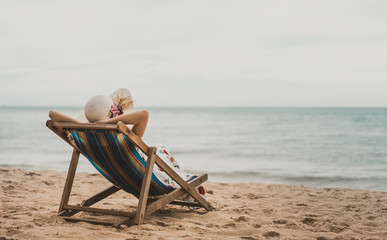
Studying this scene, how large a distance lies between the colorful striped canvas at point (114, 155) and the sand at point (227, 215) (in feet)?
1.43

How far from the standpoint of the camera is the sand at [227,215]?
11.0 ft

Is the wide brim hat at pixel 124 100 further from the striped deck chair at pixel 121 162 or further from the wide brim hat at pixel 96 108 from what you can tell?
the striped deck chair at pixel 121 162

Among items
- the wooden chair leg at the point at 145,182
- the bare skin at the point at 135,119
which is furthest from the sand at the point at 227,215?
the bare skin at the point at 135,119

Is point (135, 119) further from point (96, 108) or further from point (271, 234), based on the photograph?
point (271, 234)

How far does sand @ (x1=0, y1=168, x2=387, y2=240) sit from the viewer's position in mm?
3352

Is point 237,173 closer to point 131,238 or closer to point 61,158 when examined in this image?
point 61,158

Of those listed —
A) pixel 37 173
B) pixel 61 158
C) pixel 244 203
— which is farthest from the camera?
pixel 61 158

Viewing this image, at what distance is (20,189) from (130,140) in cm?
314

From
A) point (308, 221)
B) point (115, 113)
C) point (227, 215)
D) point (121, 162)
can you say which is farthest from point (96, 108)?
point (308, 221)

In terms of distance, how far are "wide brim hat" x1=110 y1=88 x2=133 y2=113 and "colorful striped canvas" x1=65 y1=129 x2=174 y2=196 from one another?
0.38 meters

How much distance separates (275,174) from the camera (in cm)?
927

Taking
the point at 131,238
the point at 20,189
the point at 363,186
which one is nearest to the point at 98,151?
the point at 131,238

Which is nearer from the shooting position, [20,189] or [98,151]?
[98,151]

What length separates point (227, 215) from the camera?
4.09m
